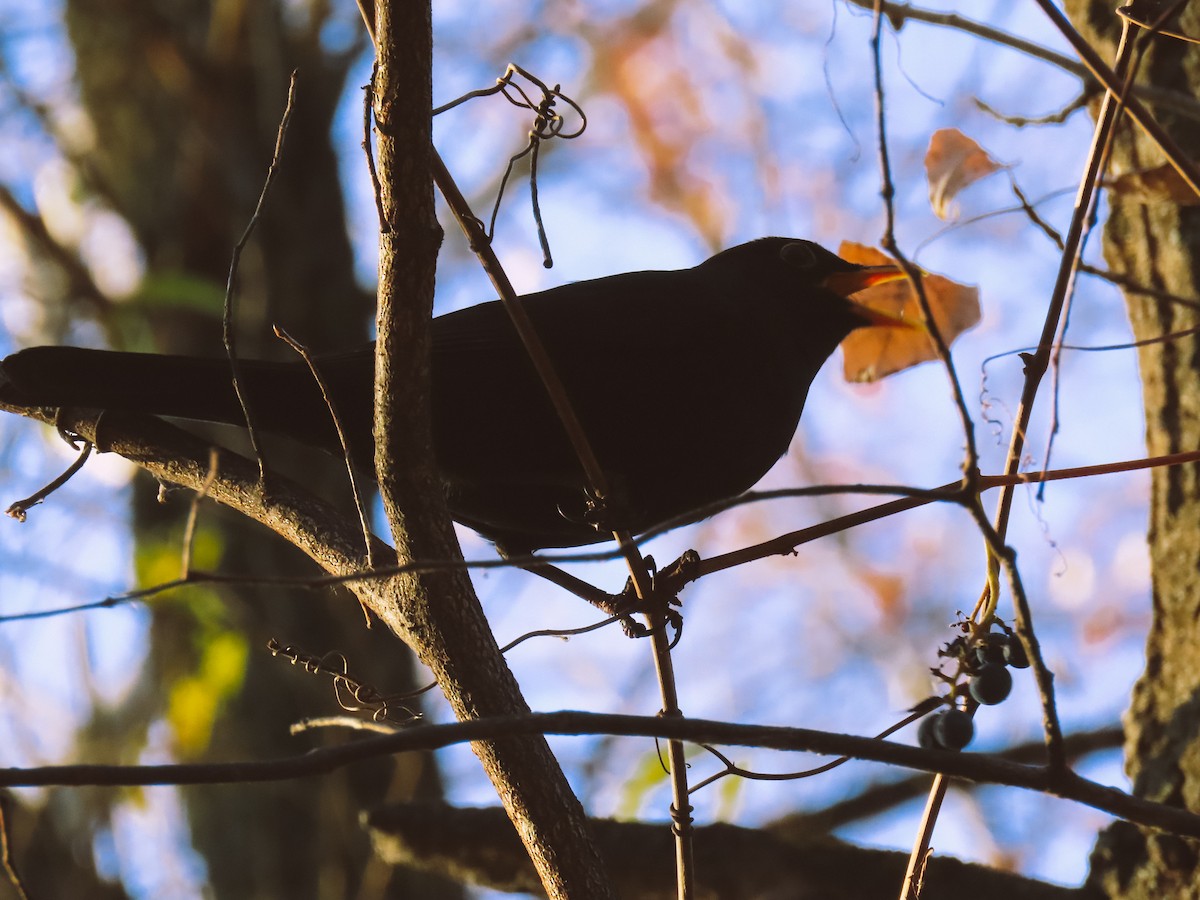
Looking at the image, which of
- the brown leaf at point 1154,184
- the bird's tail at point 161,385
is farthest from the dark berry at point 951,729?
the bird's tail at point 161,385

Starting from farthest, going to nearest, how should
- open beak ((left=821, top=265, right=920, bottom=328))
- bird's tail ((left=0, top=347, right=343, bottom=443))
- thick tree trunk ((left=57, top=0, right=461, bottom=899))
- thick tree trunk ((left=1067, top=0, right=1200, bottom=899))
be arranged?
thick tree trunk ((left=57, top=0, right=461, bottom=899)) → open beak ((left=821, top=265, right=920, bottom=328)) → thick tree trunk ((left=1067, top=0, right=1200, bottom=899)) → bird's tail ((left=0, top=347, right=343, bottom=443))

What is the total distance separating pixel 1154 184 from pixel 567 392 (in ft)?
4.07

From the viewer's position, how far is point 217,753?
5.01 meters

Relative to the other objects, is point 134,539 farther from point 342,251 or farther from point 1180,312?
point 1180,312

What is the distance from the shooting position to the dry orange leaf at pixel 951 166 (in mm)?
2123

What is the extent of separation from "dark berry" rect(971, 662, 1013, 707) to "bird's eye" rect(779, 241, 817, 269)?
2013mm

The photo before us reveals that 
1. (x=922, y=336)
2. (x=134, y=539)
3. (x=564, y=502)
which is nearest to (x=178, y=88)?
(x=134, y=539)

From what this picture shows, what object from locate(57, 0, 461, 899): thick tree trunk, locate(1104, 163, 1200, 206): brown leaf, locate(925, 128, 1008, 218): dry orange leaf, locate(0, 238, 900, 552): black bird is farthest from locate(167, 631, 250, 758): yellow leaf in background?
locate(1104, 163, 1200, 206): brown leaf

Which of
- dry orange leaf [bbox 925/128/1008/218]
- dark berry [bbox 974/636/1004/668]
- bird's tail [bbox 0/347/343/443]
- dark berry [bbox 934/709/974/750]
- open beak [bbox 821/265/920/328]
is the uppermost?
open beak [bbox 821/265/920/328]

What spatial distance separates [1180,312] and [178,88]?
4879mm

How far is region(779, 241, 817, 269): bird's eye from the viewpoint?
11.4 feet

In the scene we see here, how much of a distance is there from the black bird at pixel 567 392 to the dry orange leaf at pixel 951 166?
0.76 m

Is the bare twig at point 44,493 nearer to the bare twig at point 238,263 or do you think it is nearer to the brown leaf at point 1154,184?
the bare twig at point 238,263

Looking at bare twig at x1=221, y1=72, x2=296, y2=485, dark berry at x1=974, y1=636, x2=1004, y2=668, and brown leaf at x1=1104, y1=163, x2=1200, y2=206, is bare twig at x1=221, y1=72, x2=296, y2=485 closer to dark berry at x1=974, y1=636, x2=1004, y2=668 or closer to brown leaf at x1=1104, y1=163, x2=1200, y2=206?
dark berry at x1=974, y1=636, x2=1004, y2=668
